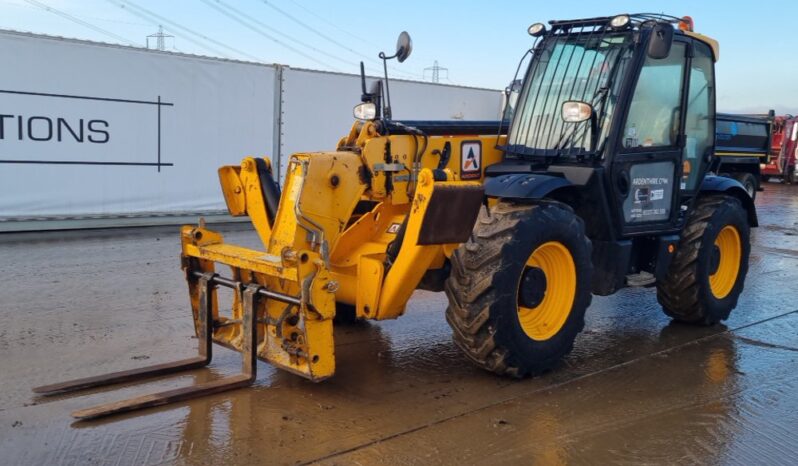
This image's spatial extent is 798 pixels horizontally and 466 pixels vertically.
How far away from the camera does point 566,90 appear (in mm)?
5785

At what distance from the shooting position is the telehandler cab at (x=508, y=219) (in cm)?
446

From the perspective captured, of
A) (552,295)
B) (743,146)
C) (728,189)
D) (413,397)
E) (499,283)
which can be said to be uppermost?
(743,146)

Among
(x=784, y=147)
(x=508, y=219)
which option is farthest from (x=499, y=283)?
(x=784, y=147)

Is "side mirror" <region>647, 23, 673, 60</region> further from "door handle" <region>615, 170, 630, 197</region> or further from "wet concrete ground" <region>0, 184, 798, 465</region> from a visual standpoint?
"wet concrete ground" <region>0, 184, 798, 465</region>

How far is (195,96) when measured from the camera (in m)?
12.1

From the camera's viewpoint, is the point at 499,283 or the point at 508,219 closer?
the point at 499,283

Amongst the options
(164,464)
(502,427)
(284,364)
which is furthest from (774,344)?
(164,464)

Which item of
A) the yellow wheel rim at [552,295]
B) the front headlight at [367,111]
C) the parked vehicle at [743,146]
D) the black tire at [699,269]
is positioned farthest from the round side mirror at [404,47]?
the parked vehicle at [743,146]

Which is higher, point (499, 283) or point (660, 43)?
point (660, 43)

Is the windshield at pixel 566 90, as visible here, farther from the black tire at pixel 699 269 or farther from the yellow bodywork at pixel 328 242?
the black tire at pixel 699 269

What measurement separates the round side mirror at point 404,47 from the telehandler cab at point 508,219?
0.6 inches

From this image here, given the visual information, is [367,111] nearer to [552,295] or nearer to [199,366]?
[552,295]

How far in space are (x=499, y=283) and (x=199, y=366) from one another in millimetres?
2036

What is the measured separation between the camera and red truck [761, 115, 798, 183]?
25.4 m
